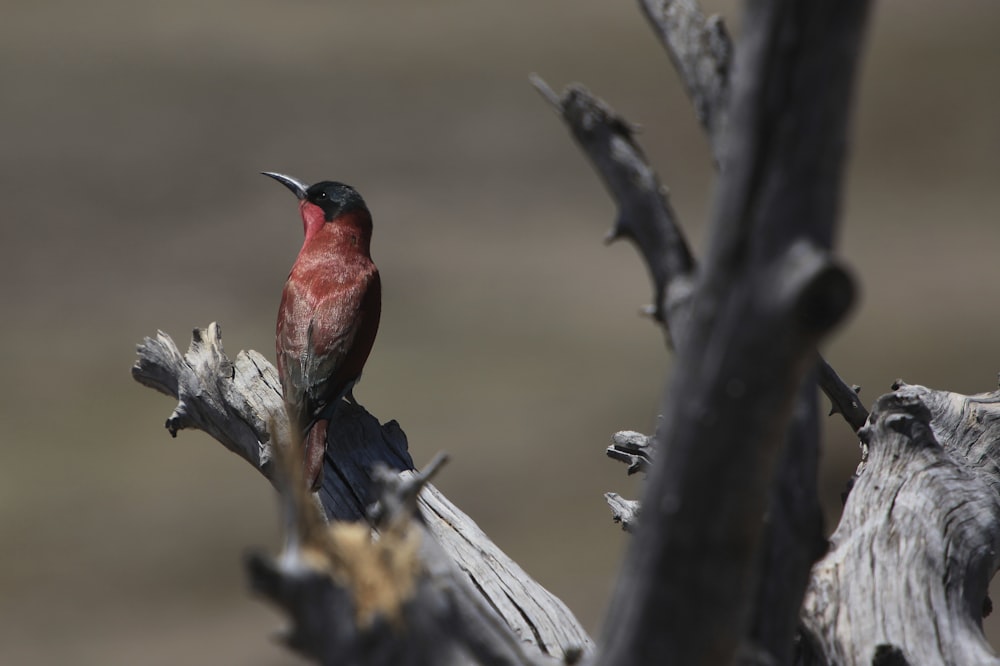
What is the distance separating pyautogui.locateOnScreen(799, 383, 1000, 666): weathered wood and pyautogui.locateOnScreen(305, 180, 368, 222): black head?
2246mm

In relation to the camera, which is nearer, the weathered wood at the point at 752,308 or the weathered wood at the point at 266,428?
the weathered wood at the point at 752,308

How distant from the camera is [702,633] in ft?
4.97

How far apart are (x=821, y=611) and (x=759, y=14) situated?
4.39 feet

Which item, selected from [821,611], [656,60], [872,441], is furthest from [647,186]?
[656,60]

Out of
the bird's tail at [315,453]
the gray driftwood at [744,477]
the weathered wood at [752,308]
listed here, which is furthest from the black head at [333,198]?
the weathered wood at [752,308]

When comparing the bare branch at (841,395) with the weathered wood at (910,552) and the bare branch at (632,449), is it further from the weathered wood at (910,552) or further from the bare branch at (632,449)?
the bare branch at (632,449)

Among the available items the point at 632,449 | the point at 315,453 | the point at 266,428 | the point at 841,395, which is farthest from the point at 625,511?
the point at 266,428

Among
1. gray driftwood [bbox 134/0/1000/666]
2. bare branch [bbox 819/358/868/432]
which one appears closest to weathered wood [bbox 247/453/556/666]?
gray driftwood [bbox 134/0/1000/666]

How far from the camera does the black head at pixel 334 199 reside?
14.3 feet

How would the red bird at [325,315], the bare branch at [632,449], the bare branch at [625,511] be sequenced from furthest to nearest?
the red bird at [325,315]
the bare branch at [632,449]
the bare branch at [625,511]

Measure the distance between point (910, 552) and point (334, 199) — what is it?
8.84 feet

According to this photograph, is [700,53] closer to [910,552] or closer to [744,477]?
[744,477]

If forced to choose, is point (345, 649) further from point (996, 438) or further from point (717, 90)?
point (996, 438)

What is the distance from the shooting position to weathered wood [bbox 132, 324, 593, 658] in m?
2.93
